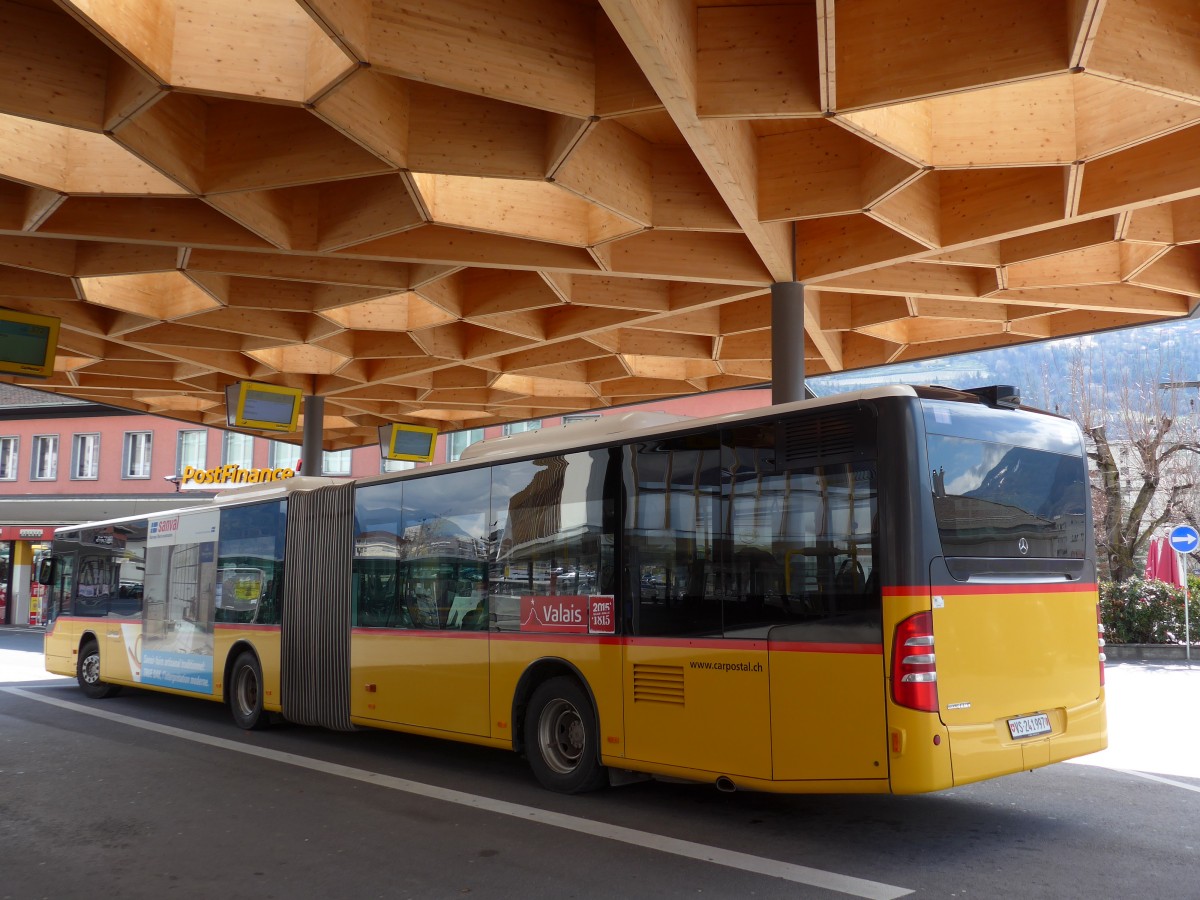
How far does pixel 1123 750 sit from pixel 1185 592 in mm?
12690

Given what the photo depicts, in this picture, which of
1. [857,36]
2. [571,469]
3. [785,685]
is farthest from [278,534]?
[857,36]

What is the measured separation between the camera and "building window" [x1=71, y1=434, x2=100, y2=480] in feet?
147

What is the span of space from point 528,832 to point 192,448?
40218mm

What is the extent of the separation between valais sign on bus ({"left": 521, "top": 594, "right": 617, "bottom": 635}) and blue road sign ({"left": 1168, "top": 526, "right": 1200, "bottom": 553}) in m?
16.5

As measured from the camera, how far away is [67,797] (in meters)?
9.16

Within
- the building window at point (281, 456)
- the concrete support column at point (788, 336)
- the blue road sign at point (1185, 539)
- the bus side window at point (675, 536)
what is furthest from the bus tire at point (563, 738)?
the building window at point (281, 456)

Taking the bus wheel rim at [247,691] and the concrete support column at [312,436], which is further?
the concrete support column at [312,436]

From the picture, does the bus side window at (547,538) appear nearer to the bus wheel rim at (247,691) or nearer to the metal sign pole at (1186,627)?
the bus wheel rim at (247,691)

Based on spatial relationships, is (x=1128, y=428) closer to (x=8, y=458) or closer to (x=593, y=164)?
(x=593, y=164)

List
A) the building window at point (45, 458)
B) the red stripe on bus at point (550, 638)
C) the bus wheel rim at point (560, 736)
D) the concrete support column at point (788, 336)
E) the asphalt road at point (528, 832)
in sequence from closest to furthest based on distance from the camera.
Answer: the asphalt road at point (528, 832) < the red stripe on bus at point (550, 638) < the bus wheel rim at point (560, 736) < the concrete support column at point (788, 336) < the building window at point (45, 458)

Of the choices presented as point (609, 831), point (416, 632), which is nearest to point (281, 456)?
point (416, 632)

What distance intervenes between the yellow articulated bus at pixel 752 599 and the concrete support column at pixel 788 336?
3.55 meters

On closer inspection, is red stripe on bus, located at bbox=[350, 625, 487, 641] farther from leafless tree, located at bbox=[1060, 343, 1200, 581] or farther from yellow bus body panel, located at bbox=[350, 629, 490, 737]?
leafless tree, located at bbox=[1060, 343, 1200, 581]

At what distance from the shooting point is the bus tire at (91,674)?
17.1 meters
